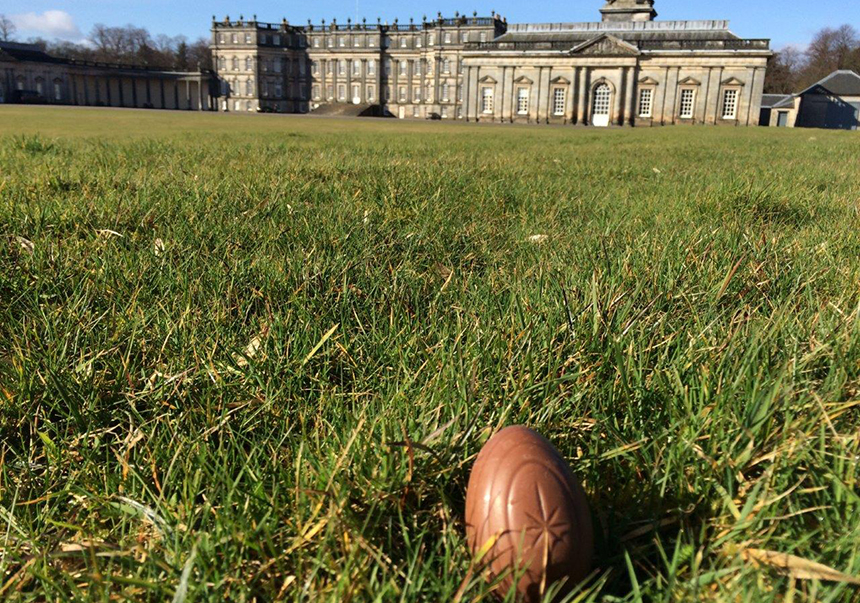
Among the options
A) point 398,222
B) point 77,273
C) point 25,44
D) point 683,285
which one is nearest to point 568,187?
point 398,222

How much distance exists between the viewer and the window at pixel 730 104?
71.1 meters

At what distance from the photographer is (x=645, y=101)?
246 ft

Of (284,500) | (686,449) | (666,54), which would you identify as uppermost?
(666,54)

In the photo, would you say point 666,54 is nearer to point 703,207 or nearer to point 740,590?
point 703,207

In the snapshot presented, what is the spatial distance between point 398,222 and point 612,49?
77.1 meters

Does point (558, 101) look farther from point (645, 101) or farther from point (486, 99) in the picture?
point (645, 101)

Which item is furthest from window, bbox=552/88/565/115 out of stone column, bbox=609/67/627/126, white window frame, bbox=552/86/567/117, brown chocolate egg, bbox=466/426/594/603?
brown chocolate egg, bbox=466/426/594/603

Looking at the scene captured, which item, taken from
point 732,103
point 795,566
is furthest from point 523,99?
point 795,566

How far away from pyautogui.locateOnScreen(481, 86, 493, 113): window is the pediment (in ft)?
35.6

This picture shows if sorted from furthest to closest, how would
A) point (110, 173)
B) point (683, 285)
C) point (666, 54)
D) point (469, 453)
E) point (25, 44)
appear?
point (25, 44)
point (666, 54)
point (110, 173)
point (683, 285)
point (469, 453)

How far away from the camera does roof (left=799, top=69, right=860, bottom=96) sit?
258 ft

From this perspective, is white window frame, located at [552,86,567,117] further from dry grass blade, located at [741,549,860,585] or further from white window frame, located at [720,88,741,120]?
dry grass blade, located at [741,549,860,585]

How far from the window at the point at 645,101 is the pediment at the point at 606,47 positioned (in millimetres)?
4436

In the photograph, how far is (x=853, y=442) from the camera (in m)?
1.40
